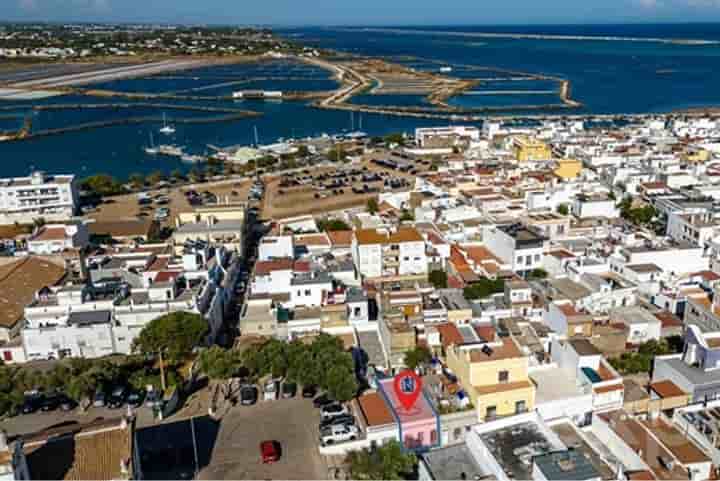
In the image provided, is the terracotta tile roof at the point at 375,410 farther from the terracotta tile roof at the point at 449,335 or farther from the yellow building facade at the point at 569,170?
the yellow building facade at the point at 569,170

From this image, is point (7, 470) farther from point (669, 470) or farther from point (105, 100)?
point (105, 100)

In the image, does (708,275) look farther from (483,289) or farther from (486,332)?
(486,332)

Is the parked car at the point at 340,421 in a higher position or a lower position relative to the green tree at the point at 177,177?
higher

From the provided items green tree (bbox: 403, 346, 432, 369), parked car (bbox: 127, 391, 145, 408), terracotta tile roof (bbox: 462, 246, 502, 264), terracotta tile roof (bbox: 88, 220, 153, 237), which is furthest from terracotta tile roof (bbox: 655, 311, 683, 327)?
terracotta tile roof (bbox: 88, 220, 153, 237)

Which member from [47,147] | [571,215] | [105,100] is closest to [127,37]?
[105,100]

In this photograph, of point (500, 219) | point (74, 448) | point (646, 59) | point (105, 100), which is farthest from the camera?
point (646, 59)

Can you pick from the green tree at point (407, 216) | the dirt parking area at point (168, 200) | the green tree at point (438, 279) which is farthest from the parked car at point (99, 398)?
the dirt parking area at point (168, 200)

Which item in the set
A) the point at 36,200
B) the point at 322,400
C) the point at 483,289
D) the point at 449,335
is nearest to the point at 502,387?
the point at 449,335
